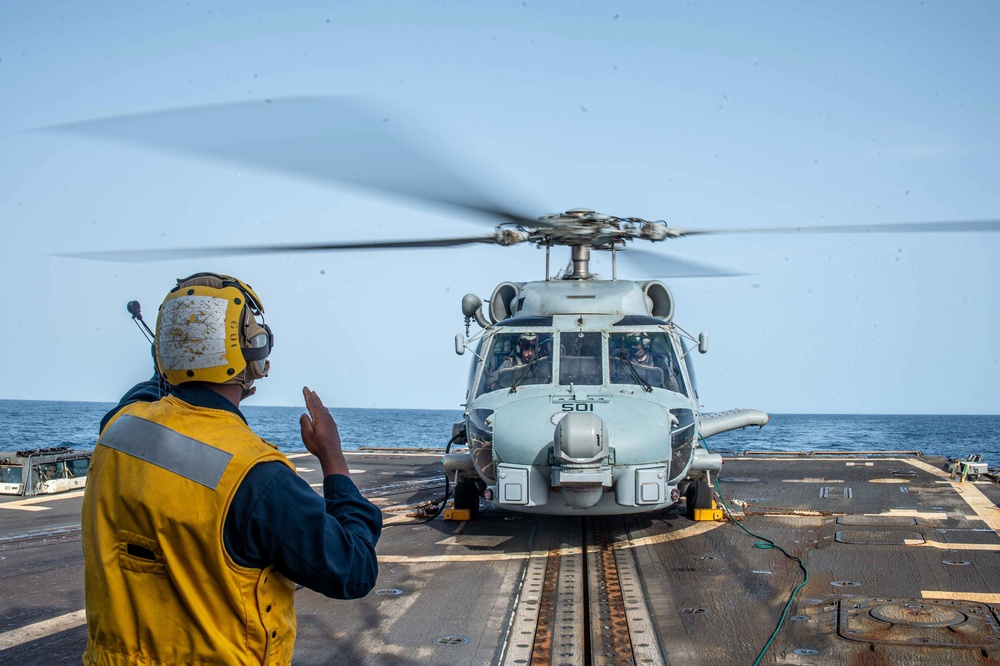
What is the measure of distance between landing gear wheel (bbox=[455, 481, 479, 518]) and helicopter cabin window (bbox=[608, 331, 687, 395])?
2.07 m

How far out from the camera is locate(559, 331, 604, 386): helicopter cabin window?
9031mm

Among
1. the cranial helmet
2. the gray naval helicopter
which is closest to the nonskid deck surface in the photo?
the gray naval helicopter

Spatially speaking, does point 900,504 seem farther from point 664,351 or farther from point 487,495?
point 487,495

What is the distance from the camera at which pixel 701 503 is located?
9.72m

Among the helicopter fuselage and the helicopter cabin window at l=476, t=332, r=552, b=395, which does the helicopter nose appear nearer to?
the helicopter fuselage

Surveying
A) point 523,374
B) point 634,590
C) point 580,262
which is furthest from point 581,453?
point 580,262

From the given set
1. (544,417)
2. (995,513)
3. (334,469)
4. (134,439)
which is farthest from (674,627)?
(995,513)

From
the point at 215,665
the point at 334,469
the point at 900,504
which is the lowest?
the point at 900,504

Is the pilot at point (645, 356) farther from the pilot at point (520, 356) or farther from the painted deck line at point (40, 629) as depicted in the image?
the painted deck line at point (40, 629)

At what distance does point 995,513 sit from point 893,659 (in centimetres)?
640

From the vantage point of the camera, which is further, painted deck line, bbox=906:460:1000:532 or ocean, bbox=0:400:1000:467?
ocean, bbox=0:400:1000:467

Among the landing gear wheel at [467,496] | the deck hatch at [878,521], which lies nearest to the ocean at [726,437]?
the landing gear wheel at [467,496]

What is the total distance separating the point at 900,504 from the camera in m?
10.8

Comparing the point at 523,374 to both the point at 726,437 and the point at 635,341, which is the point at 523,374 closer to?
the point at 635,341
